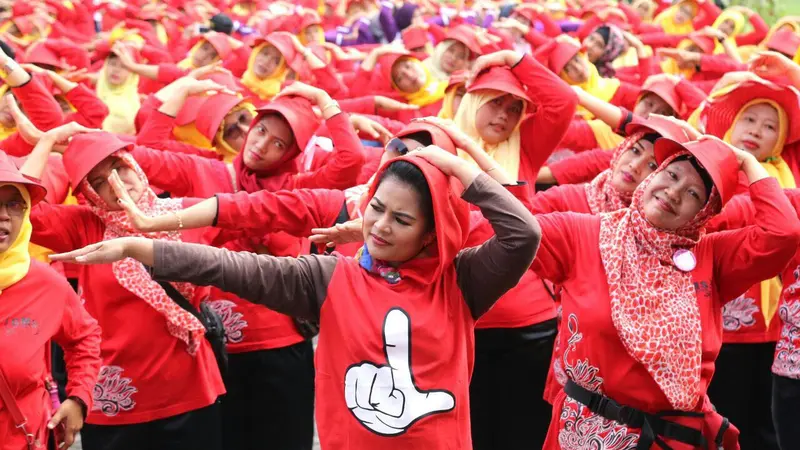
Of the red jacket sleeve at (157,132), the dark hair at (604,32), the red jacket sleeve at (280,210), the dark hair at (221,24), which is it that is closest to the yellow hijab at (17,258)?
the red jacket sleeve at (280,210)

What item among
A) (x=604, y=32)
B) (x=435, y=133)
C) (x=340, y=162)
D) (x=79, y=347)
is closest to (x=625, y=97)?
(x=604, y=32)

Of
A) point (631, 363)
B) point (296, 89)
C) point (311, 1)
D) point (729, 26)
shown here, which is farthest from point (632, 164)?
point (311, 1)

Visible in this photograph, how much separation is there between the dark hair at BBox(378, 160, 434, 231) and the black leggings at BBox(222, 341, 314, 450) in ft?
6.36

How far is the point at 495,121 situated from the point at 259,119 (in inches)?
41.5

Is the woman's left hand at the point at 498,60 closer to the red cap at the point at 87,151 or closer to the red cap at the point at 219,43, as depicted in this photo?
the red cap at the point at 87,151

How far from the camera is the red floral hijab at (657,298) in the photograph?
319 cm

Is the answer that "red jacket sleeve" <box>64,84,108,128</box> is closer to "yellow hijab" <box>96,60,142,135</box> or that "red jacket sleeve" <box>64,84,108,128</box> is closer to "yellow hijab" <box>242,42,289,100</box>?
"yellow hijab" <box>96,60,142,135</box>

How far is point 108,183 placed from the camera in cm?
391

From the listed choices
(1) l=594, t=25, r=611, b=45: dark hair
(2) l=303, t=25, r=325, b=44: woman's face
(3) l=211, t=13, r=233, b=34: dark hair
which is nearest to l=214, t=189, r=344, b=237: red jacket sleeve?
(1) l=594, t=25, r=611, b=45: dark hair

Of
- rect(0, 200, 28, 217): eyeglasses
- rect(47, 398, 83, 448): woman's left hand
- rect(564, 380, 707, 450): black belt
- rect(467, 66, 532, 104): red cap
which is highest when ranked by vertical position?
rect(0, 200, 28, 217): eyeglasses

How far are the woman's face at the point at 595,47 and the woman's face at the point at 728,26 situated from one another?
384 centimetres

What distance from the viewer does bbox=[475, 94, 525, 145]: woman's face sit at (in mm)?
4586

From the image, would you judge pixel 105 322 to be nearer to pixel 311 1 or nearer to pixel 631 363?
pixel 631 363

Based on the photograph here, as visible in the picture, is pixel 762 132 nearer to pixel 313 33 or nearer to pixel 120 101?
pixel 120 101
